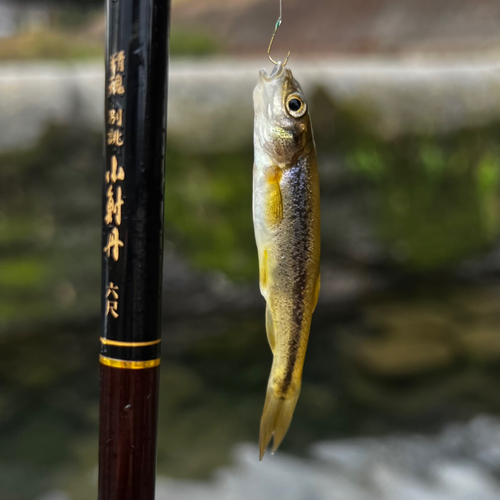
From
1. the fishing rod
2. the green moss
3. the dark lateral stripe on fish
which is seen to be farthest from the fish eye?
the green moss

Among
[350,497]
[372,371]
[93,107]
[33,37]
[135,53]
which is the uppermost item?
[33,37]

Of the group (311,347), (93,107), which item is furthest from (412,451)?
(93,107)

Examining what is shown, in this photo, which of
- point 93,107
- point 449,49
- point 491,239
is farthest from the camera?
point 449,49

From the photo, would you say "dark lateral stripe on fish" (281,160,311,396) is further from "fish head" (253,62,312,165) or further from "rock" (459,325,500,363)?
"rock" (459,325,500,363)

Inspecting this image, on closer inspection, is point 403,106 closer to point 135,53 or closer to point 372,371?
point 372,371

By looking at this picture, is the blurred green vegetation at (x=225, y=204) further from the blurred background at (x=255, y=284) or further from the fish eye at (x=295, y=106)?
the fish eye at (x=295, y=106)

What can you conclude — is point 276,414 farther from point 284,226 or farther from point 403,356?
point 403,356

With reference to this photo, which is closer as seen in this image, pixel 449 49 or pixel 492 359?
pixel 492 359

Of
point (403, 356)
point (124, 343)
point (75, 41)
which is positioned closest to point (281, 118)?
point (124, 343)
